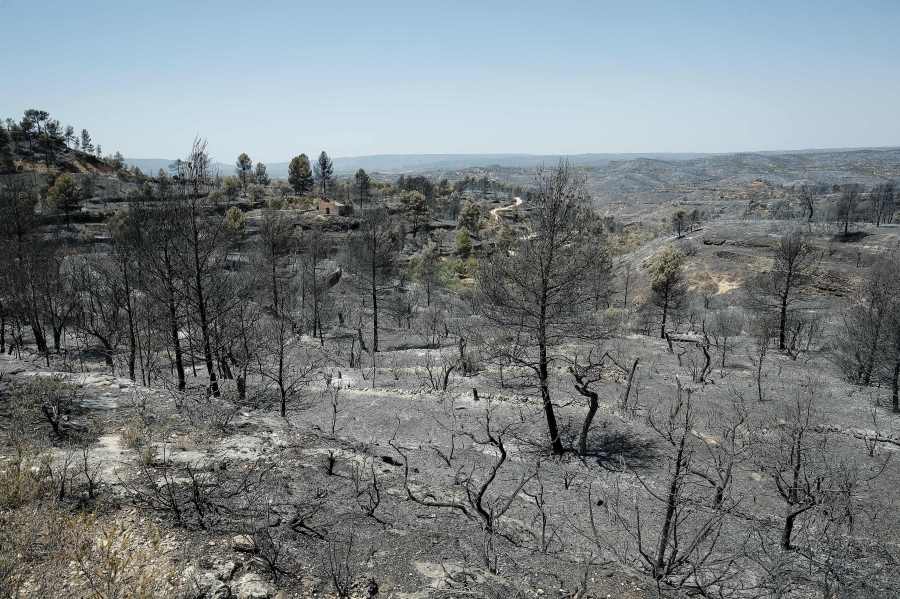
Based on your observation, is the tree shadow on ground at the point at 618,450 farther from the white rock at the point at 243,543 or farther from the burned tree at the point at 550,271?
the white rock at the point at 243,543

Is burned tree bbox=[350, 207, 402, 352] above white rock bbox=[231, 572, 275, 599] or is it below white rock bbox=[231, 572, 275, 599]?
above

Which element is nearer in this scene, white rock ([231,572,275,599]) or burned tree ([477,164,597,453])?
white rock ([231,572,275,599])

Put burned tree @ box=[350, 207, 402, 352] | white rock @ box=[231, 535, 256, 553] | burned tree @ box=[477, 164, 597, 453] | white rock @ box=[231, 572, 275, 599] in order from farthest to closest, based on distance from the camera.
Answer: burned tree @ box=[350, 207, 402, 352], burned tree @ box=[477, 164, 597, 453], white rock @ box=[231, 535, 256, 553], white rock @ box=[231, 572, 275, 599]

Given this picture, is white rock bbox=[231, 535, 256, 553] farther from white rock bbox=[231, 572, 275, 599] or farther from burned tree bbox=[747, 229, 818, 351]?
burned tree bbox=[747, 229, 818, 351]

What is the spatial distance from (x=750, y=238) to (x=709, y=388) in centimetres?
7029

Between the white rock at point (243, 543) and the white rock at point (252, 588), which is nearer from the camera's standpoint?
the white rock at point (252, 588)

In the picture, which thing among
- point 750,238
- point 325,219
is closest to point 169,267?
point 325,219

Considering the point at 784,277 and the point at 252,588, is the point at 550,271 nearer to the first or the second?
the point at 252,588

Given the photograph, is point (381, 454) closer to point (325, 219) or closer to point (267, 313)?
point (267, 313)

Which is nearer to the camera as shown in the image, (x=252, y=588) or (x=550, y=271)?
(x=252, y=588)

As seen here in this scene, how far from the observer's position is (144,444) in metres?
9.04

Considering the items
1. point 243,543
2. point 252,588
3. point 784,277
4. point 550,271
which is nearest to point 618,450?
point 550,271

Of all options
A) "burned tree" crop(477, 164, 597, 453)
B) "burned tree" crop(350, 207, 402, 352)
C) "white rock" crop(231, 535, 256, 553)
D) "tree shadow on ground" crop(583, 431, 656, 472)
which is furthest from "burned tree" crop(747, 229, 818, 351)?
"white rock" crop(231, 535, 256, 553)

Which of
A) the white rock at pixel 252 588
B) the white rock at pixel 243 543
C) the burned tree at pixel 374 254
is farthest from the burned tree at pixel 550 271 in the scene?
the burned tree at pixel 374 254
